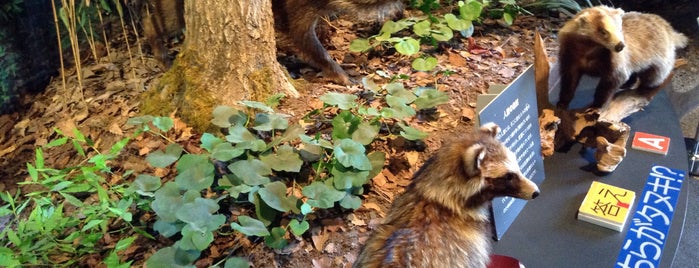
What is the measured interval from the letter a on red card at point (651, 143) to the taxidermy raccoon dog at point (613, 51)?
0.86ft

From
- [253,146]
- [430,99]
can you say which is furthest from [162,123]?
[430,99]

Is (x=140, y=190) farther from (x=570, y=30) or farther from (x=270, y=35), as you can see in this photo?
(x=570, y=30)

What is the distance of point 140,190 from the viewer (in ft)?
7.18

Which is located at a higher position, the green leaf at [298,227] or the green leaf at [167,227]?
the green leaf at [167,227]

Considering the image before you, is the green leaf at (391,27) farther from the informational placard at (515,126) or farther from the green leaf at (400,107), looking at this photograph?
the informational placard at (515,126)

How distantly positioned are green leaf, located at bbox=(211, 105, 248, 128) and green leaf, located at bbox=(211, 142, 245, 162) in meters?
0.24

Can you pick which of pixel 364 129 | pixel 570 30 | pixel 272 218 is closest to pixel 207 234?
pixel 272 218

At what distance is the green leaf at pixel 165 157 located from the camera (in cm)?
228

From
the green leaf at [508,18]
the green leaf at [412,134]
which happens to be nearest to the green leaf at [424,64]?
the green leaf at [412,134]

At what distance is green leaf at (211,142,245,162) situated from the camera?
2.22 metres

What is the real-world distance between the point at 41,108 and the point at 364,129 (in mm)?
2174

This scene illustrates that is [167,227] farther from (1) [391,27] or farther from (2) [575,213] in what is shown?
(1) [391,27]

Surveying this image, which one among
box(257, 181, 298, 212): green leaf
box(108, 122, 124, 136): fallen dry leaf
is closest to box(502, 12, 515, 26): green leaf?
box(257, 181, 298, 212): green leaf

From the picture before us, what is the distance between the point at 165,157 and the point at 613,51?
2.09 metres
